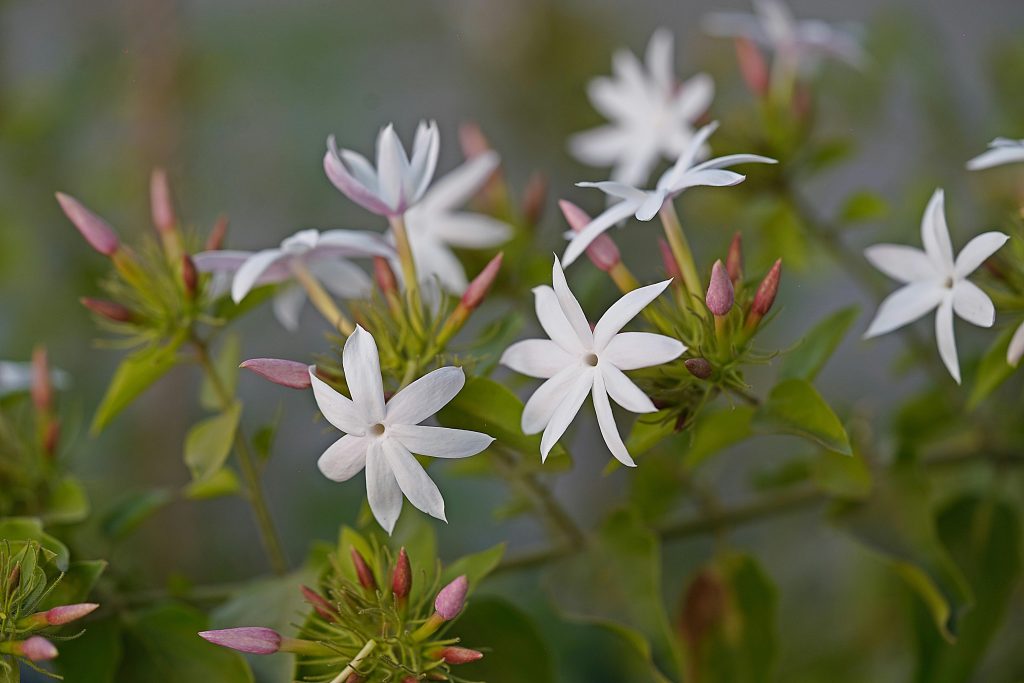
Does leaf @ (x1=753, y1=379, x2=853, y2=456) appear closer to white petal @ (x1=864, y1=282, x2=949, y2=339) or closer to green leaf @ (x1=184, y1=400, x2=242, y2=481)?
white petal @ (x1=864, y1=282, x2=949, y2=339)

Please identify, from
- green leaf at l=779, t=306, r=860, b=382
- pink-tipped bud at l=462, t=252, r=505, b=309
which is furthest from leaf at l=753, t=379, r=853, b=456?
pink-tipped bud at l=462, t=252, r=505, b=309

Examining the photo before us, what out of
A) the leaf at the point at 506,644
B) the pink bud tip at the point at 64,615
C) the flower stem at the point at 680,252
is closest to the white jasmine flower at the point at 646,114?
the flower stem at the point at 680,252

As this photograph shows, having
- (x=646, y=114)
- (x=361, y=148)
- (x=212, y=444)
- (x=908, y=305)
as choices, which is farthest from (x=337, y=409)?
(x=361, y=148)

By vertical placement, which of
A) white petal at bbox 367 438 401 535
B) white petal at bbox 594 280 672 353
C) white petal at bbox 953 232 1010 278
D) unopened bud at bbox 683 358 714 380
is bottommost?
white petal at bbox 367 438 401 535

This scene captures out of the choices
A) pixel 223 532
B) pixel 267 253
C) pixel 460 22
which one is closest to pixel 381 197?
pixel 267 253

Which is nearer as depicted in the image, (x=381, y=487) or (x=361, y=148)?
(x=381, y=487)

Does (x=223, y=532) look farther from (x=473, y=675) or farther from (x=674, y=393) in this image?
(x=674, y=393)

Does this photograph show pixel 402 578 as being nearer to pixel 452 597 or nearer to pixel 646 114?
pixel 452 597
